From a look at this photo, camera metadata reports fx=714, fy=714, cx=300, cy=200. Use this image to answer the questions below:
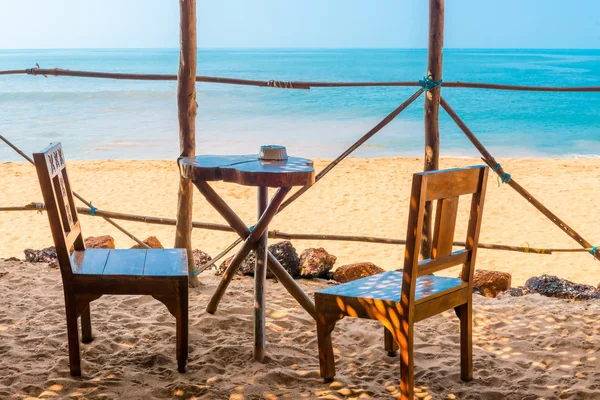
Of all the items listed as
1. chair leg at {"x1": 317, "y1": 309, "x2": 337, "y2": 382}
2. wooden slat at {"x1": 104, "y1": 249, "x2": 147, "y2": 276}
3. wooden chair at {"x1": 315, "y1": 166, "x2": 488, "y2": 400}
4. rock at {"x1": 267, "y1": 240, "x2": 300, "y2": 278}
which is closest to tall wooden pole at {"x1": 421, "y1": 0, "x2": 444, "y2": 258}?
rock at {"x1": 267, "y1": 240, "x2": 300, "y2": 278}

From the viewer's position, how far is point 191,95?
3836 millimetres

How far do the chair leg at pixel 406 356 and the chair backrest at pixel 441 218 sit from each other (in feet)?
0.32

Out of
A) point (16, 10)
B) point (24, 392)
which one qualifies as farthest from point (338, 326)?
point (16, 10)

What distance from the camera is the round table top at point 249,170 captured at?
260cm

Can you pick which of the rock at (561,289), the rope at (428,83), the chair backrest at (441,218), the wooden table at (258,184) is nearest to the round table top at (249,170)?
the wooden table at (258,184)

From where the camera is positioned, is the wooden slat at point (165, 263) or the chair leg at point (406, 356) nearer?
the chair leg at point (406, 356)

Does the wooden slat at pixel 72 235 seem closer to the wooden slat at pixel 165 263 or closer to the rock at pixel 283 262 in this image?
the wooden slat at pixel 165 263

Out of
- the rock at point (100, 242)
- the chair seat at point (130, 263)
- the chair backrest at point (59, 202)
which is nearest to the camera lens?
the chair backrest at point (59, 202)

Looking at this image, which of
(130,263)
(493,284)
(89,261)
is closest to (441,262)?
(130,263)

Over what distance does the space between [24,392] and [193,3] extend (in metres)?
2.16

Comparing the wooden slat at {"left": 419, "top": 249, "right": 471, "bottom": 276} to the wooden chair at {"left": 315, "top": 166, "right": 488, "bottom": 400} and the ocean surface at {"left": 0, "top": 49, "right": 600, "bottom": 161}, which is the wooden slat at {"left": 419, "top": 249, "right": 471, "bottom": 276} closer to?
the wooden chair at {"left": 315, "top": 166, "right": 488, "bottom": 400}

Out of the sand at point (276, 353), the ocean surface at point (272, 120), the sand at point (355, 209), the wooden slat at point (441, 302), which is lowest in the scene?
the ocean surface at point (272, 120)

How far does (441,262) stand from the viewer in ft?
7.81

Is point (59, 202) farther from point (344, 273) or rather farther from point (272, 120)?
point (272, 120)
